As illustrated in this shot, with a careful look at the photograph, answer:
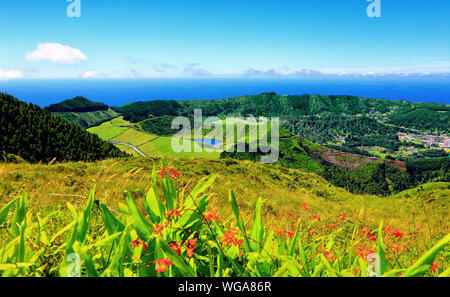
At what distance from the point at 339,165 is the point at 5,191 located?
127 meters

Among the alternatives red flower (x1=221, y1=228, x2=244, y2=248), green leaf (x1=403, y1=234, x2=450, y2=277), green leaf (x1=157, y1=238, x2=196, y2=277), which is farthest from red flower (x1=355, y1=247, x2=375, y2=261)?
green leaf (x1=157, y1=238, x2=196, y2=277)

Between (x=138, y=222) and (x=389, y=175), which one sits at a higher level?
(x=138, y=222)

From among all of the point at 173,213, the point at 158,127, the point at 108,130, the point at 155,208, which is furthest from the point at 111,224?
the point at 158,127

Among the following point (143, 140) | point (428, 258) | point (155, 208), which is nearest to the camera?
point (428, 258)

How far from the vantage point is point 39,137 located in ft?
83.4

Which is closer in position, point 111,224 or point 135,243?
point 135,243

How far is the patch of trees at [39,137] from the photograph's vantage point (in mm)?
22955

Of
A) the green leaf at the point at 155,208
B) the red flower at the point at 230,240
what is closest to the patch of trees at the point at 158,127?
the green leaf at the point at 155,208

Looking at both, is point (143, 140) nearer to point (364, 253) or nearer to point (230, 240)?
point (230, 240)

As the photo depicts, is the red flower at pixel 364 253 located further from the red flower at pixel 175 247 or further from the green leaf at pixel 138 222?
the green leaf at pixel 138 222

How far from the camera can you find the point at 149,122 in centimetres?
17738
